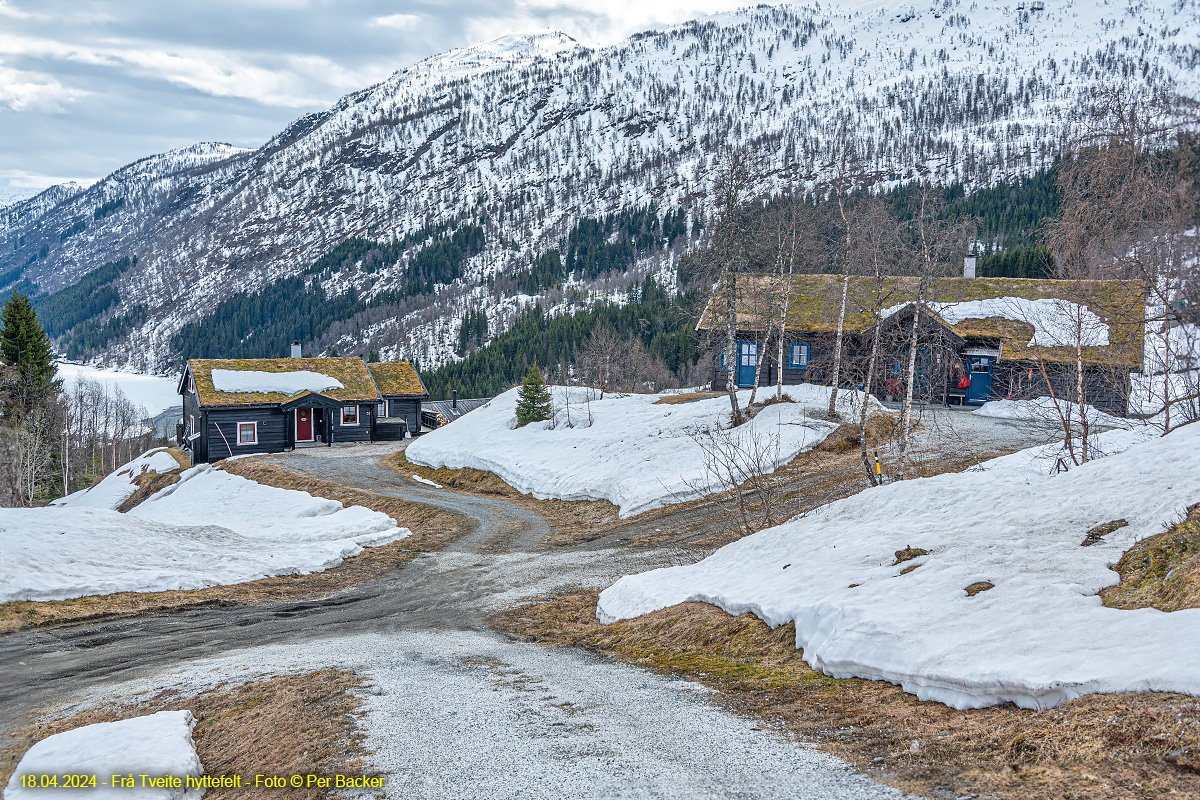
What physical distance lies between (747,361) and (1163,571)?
120ft

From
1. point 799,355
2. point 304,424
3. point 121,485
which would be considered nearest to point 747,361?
point 799,355

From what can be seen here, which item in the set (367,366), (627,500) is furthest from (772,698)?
(367,366)

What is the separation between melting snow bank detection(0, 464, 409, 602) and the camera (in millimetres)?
15508

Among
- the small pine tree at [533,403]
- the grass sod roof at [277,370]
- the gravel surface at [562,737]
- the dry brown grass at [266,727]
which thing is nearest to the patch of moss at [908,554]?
the gravel surface at [562,737]

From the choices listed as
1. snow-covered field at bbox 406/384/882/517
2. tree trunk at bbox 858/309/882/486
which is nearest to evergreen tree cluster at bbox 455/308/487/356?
snow-covered field at bbox 406/384/882/517

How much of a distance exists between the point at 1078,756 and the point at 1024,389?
32.6 m

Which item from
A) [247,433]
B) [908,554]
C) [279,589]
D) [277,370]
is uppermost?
[277,370]

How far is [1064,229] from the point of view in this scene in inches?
538

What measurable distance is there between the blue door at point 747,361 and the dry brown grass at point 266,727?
36.6m

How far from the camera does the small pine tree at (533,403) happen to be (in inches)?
1663

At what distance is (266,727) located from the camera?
783cm

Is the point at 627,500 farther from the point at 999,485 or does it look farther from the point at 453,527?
the point at 999,485

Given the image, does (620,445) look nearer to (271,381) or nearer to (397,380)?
(271,381)

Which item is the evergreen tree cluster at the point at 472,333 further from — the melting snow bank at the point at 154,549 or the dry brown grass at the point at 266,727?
the dry brown grass at the point at 266,727
